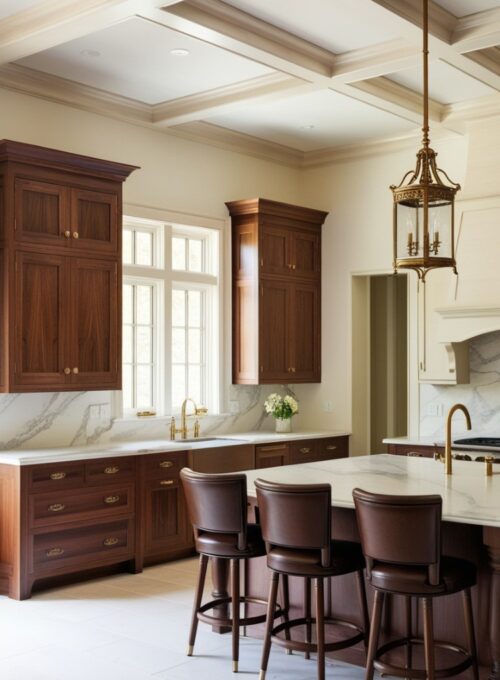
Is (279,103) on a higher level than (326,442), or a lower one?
higher

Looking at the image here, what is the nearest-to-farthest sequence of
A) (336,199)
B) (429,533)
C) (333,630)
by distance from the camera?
(429,533), (333,630), (336,199)

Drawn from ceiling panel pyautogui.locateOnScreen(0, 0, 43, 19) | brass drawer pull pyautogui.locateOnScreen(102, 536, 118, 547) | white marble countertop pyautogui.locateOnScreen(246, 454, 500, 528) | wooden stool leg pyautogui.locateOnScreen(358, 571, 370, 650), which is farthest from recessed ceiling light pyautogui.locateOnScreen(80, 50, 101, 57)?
wooden stool leg pyautogui.locateOnScreen(358, 571, 370, 650)

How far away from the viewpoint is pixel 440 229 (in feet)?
13.6

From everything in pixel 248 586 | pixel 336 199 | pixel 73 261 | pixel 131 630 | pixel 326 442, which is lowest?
pixel 131 630

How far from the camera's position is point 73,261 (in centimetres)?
592

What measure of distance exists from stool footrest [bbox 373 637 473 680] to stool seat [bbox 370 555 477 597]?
12.7 inches

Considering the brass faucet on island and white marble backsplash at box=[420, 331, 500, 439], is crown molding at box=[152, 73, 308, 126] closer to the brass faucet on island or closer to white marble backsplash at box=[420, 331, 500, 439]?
the brass faucet on island

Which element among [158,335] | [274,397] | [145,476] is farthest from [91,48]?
[274,397]

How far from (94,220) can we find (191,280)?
1.47 meters

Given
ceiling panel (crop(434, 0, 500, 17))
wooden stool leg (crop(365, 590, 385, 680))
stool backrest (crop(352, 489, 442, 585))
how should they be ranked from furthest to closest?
ceiling panel (crop(434, 0, 500, 17)) → wooden stool leg (crop(365, 590, 385, 680)) → stool backrest (crop(352, 489, 442, 585))

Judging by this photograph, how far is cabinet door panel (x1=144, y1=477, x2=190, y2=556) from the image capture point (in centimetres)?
621

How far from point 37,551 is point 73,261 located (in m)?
1.91

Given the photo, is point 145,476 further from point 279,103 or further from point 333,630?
point 279,103

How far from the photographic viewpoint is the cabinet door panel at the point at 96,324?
594 cm
